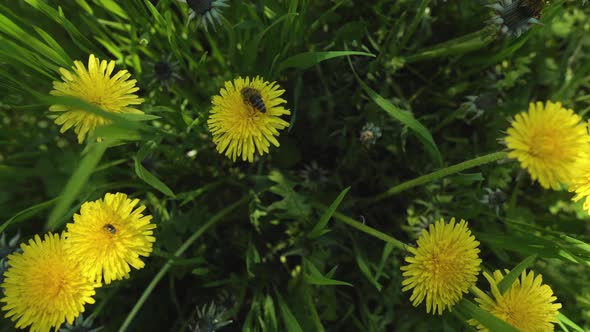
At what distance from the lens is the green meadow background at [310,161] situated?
127 centimetres

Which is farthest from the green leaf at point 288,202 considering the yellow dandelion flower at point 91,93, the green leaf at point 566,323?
the green leaf at point 566,323

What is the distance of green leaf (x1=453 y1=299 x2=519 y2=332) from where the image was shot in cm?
90

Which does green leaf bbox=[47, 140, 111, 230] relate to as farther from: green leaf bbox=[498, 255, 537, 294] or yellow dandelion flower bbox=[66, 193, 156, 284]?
green leaf bbox=[498, 255, 537, 294]

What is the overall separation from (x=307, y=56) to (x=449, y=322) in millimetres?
835

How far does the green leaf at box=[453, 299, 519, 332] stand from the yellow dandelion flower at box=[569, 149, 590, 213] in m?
0.32

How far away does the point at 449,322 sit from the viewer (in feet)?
4.07

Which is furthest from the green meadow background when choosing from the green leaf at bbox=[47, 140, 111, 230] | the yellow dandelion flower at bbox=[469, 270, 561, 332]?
the green leaf at bbox=[47, 140, 111, 230]

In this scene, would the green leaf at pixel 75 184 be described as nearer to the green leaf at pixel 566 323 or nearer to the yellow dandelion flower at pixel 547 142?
the yellow dandelion flower at pixel 547 142

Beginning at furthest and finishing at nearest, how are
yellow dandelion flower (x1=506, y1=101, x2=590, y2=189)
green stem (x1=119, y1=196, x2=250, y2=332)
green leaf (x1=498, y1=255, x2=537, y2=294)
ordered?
1. green stem (x1=119, y1=196, x2=250, y2=332)
2. green leaf (x1=498, y1=255, x2=537, y2=294)
3. yellow dandelion flower (x1=506, y1=101, x2=590, y2=189)

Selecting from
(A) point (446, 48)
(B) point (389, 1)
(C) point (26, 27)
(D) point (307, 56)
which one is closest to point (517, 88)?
(A) point (446, 48)

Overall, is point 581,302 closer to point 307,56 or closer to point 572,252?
point 572,252

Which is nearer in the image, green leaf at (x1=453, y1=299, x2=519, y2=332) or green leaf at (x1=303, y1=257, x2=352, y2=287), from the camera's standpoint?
green leaf at (x1=453, y1=299, x2=519, y2=332)

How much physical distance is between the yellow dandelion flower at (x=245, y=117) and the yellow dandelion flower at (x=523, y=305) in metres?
0.62

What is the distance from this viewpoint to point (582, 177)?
958mm
